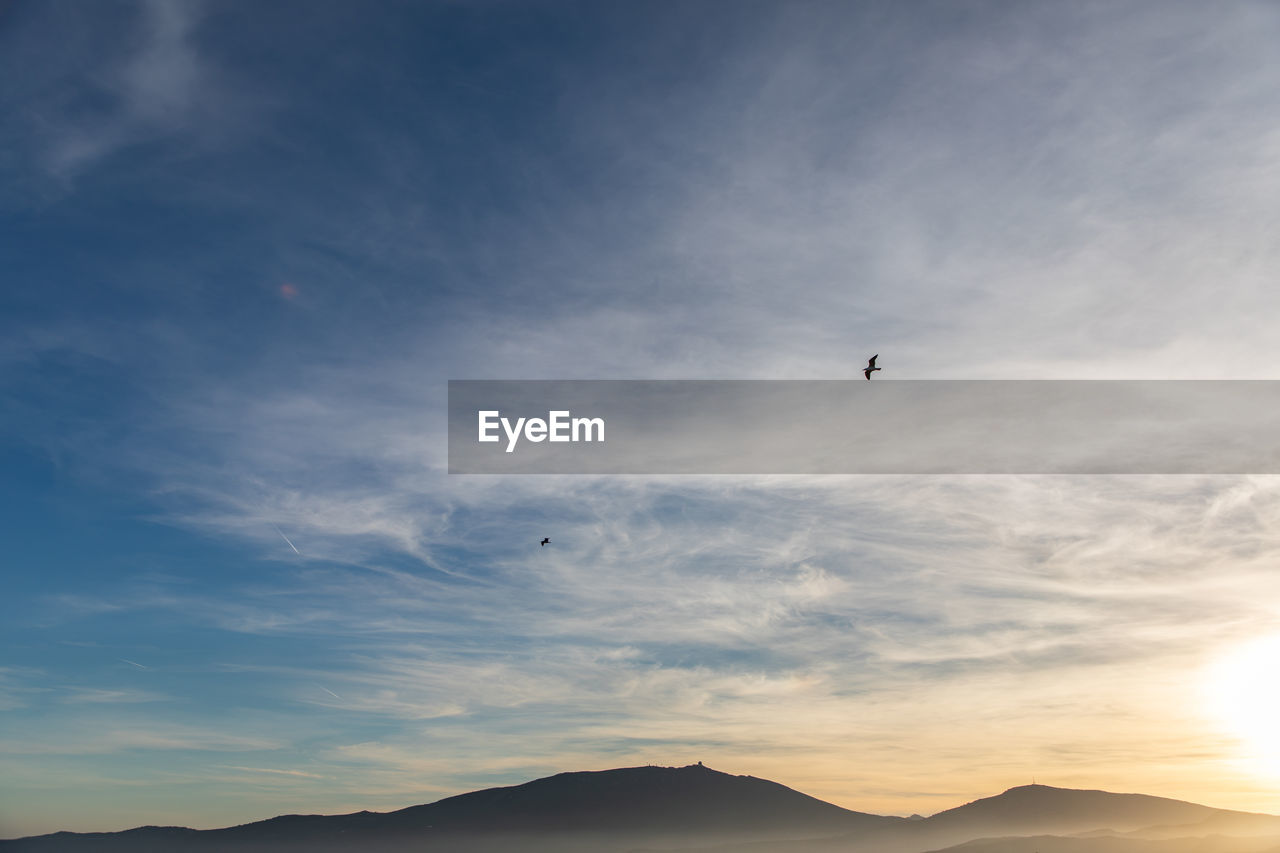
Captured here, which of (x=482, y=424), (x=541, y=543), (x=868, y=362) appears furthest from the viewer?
(x=541, y=543)

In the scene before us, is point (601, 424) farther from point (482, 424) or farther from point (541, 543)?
point (541, 543)

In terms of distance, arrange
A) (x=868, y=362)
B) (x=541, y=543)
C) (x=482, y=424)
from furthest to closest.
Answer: (x=541, y=543)
(x=482, y=424)
(x=868, y=362)

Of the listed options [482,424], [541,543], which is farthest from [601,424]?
[541,543]

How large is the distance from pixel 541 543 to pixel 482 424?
3834cm

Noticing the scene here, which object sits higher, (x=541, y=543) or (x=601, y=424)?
(x=601, y=424)

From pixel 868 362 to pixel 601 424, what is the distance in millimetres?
42785

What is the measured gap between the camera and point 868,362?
2867 inches

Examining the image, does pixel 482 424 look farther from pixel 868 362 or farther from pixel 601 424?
pixel 868 362

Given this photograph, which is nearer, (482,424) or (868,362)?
(868,362)

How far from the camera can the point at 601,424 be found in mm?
105938

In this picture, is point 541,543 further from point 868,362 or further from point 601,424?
point 868,362

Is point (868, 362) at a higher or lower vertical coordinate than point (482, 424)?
lower

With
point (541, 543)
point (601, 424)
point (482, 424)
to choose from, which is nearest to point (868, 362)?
point (601, 424)

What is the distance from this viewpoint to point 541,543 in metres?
137
